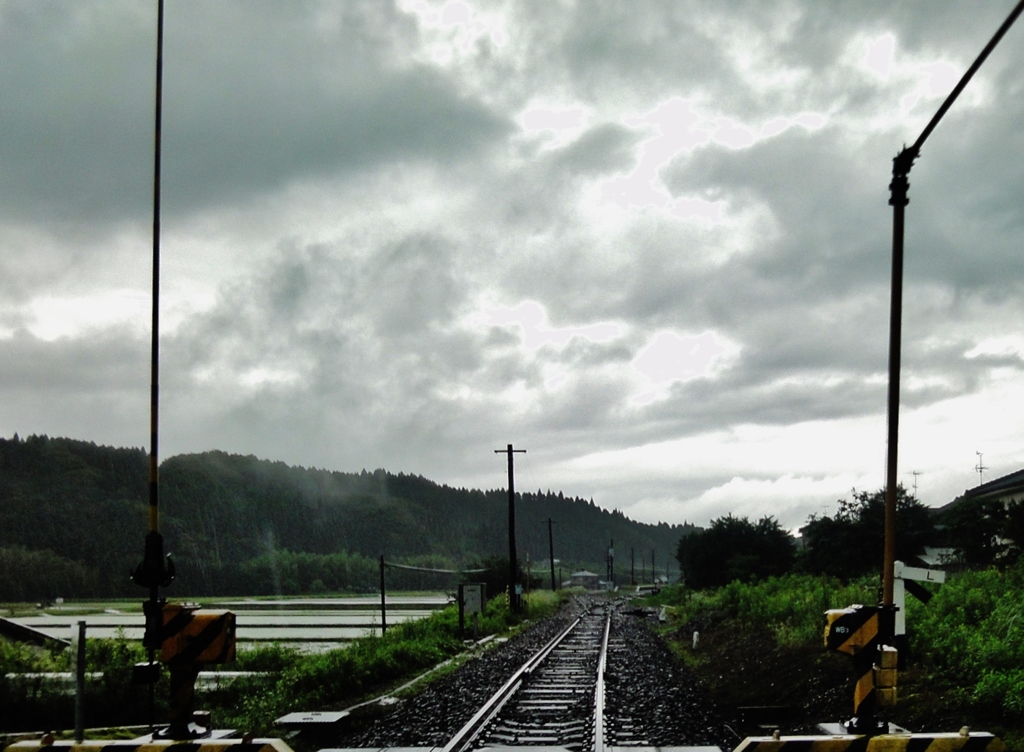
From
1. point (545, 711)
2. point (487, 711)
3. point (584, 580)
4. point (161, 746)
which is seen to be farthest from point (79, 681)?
point (584, 580)

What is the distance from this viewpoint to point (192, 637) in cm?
855

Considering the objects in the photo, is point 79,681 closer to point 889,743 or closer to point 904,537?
point 889,743

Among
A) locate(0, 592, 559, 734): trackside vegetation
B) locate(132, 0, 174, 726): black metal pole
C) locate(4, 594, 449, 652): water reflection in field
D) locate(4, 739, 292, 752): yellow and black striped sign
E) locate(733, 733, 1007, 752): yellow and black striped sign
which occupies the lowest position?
locate(4, 594, 449, 652): water reflection in field

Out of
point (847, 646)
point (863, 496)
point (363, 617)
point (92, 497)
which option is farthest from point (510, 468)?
point (847, 646)

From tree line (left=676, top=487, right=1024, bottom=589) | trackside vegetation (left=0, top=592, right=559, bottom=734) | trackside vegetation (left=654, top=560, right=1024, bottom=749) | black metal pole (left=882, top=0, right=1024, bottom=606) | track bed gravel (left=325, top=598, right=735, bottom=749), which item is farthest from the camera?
tree line (left=676, top=487, right=1024, bottom=589)

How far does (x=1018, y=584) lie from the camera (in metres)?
19.0

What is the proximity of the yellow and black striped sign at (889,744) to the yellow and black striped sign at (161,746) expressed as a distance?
395 centimetres

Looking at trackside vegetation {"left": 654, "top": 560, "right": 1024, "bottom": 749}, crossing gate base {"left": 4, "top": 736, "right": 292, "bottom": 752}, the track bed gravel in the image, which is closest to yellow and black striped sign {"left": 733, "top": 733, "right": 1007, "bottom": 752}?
trackside vegetation {"left": 654, "top": 560, "right": 1024, "bottom": 749}

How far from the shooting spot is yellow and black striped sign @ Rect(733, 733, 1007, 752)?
762cm

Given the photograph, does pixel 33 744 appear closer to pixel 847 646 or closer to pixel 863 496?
pixel 847 646

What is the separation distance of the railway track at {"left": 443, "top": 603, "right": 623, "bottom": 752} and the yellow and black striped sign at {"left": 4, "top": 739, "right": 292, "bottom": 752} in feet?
11.5

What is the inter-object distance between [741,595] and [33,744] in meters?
31.6

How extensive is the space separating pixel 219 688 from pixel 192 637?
11995mm

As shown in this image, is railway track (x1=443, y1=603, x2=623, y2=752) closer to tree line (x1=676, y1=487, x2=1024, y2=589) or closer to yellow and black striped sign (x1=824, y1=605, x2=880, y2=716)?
yellow and black striped sign (x1=824, y1=605, x2=880, y2=716)
